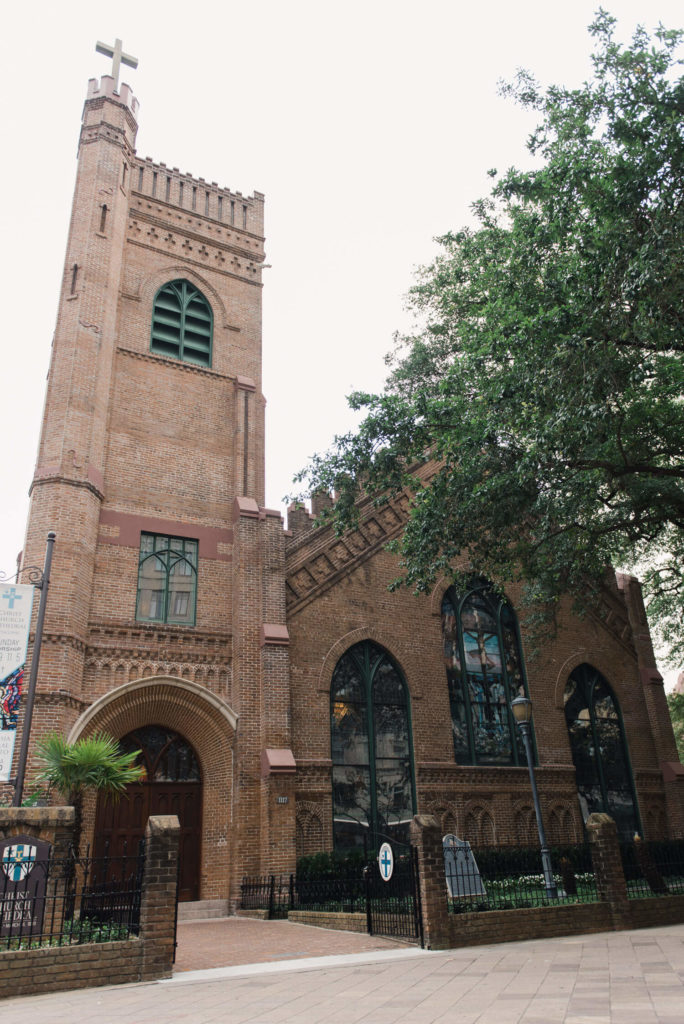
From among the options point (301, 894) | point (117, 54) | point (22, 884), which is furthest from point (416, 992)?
point (117, 54)

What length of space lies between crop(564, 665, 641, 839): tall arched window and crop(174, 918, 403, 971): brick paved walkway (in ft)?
36.9

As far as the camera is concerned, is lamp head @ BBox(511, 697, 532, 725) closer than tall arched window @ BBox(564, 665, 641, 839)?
Yes

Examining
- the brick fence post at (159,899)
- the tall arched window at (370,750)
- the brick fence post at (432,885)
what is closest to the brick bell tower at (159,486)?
the tall arched window at (370,750)

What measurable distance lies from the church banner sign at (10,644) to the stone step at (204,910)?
4.88m

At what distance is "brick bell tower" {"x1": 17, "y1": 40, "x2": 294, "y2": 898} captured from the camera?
16.0 m

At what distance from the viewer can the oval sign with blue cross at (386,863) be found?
33.9 feet

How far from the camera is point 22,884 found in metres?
8.52

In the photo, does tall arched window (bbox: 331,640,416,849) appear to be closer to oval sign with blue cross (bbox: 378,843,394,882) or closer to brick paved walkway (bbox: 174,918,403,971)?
brick paved walkway (bbox: 174,918,403,971)

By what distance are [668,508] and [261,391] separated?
443 inches

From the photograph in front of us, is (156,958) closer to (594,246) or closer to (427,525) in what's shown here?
(427,525)

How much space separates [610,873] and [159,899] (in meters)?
7.11

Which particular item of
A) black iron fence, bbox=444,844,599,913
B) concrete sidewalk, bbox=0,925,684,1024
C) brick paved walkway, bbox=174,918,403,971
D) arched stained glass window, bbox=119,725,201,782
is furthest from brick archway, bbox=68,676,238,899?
concrete sidewalk, bbox=0,925,684,1024

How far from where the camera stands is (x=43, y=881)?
28.5 feet

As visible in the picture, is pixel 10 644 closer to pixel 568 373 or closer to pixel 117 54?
pixel 568 373
